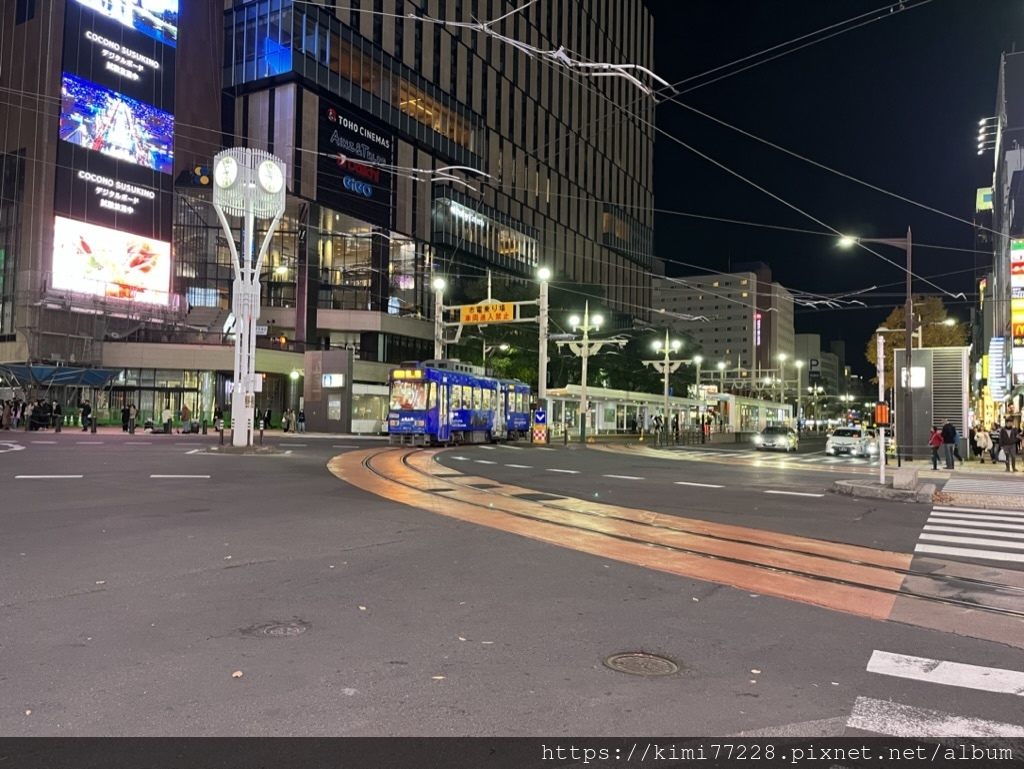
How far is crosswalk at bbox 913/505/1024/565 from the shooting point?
381 inches

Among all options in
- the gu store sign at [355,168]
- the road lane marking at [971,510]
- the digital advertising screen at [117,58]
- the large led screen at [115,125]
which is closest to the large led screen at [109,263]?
the large led screen at [115,125]

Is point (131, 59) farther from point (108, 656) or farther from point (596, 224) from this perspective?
point (108, 656)

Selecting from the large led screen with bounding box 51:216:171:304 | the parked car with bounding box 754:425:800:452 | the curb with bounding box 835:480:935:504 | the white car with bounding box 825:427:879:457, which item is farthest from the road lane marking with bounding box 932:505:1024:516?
the large led screen with bounding box 51:216:171:304

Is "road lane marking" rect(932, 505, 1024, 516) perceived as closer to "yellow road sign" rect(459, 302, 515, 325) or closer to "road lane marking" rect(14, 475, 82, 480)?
"road lane marking" rect(14, 475, 82, 480)

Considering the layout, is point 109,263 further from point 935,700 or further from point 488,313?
point 935,700

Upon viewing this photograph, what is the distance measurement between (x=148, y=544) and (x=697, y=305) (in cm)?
15470

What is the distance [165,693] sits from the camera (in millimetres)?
4367

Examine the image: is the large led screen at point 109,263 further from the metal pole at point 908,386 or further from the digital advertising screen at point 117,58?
the metal pole at point 908,386

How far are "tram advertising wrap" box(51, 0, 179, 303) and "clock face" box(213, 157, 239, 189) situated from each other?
2937 centimetres

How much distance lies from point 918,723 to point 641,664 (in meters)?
1.72

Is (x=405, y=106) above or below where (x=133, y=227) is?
above

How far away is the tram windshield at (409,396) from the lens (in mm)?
31453

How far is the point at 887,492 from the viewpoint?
627 inches

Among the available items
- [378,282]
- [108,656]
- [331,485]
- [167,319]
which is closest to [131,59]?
[167,319]
